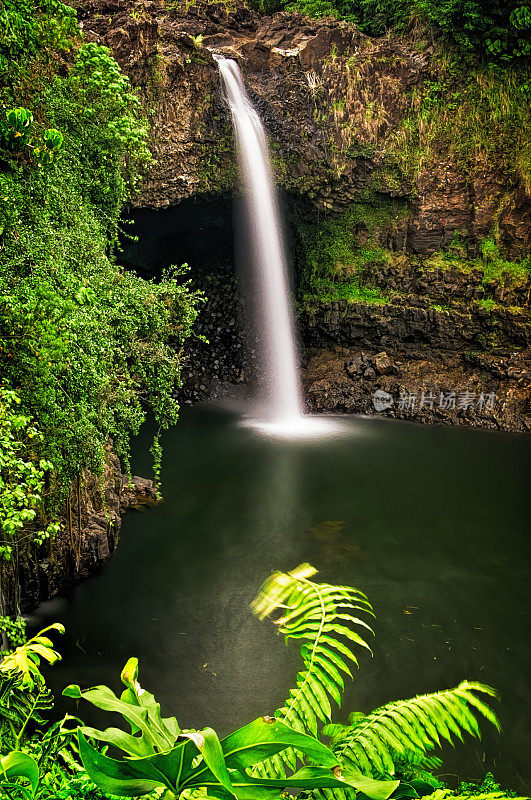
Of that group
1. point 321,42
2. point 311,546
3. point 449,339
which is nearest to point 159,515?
point 311,546

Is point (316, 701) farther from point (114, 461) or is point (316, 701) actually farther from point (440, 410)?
point (440, 410)

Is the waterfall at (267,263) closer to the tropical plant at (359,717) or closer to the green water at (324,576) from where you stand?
the green water at (324,576)

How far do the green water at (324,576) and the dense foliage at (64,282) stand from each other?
56.5 inches

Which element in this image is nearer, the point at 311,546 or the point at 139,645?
the point at 139,645

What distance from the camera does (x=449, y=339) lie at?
46.1 feet

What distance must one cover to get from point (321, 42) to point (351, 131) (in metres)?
2.31

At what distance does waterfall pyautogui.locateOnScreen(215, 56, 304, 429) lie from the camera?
45.9ft

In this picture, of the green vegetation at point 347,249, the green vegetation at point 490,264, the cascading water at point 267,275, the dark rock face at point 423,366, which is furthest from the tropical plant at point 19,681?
the green vegetation at point 490,264

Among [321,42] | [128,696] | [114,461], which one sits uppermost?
[321,42]

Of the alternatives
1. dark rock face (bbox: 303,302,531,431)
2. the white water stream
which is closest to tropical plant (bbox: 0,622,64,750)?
the white water stream

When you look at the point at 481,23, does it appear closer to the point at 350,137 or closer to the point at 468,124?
the point at 468,124

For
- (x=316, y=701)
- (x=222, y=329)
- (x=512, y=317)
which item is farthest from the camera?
(x=222, y=329)

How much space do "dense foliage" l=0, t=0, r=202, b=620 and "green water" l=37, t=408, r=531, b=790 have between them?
1.43m

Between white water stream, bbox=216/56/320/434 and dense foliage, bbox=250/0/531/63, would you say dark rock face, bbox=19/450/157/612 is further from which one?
dense foliage, bbox=250/0/531/63
